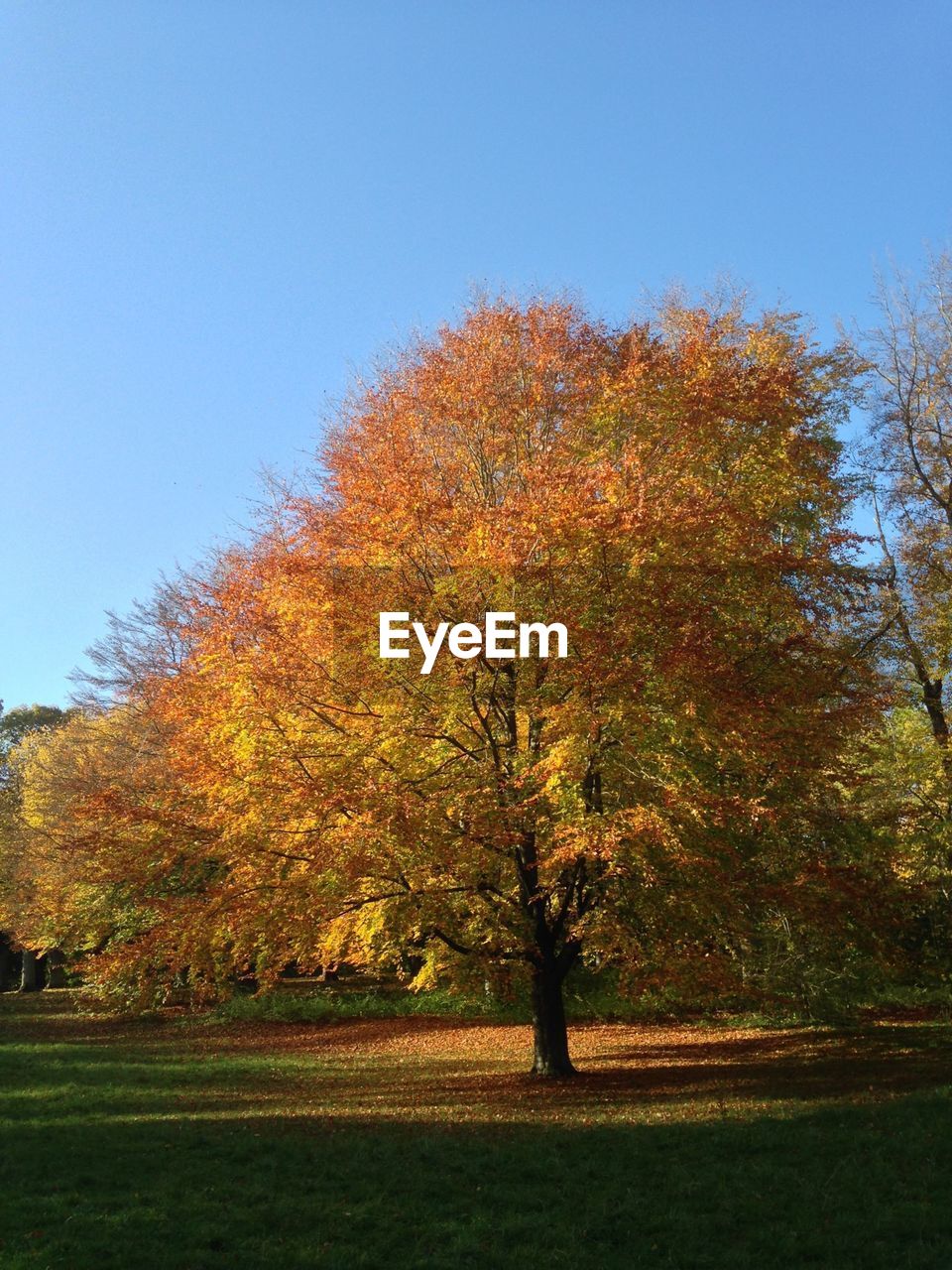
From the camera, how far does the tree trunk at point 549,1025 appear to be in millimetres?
15500

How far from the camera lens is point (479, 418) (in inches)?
633

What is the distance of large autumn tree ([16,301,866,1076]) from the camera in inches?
488

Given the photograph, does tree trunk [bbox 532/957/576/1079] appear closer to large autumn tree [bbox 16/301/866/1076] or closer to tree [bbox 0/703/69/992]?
large autumn tree [bbox 16/301/866/1076]

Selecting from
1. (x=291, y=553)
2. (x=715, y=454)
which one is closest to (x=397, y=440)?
(x=291, y=553)

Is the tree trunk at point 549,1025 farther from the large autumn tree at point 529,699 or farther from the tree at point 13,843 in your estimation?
the tree at point 13,843

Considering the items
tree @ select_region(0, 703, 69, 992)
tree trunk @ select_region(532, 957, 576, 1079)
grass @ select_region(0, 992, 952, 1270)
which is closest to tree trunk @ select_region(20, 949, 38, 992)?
tree @ select_region(0, 703, 69, 992)

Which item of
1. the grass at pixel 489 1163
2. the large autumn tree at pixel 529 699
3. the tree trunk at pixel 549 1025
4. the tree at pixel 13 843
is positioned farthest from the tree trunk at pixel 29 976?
the tree trunk at pixel 549 1025

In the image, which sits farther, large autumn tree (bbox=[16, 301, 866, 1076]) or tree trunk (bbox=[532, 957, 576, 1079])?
tree trunk (bbox=[532, 957, 576, 1079])

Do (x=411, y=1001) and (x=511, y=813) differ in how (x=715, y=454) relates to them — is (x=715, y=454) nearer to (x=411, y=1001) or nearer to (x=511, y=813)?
(x=511, y=813)

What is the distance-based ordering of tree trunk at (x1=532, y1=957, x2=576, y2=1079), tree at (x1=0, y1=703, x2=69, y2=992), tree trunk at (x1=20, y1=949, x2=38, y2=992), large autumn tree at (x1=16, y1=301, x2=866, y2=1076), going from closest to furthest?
large autumn tree at (x1=16, y1=301, x2=866, y2=1076) → tree trunk at (x1=532, y1=957, x2=576, y2=1079) → tree at (x1=0, y1=703, x2=69, y2=992) → tree trunk at (x1=20, y1=949, x2=38, y2=992)

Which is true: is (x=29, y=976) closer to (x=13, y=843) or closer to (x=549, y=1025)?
(x=13, y=843)

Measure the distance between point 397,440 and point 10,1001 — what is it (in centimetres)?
3293

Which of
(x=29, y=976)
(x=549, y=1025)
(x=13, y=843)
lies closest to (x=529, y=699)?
(x=549, y=1025)

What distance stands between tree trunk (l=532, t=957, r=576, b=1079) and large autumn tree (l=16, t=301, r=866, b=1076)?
0.05 metres
